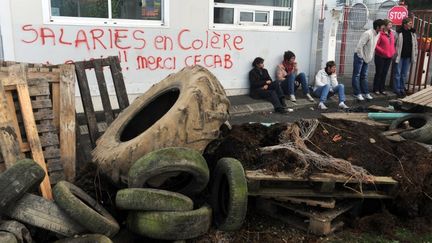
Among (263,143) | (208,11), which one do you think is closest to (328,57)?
(208,11)

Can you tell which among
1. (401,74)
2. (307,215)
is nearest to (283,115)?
(401,74)

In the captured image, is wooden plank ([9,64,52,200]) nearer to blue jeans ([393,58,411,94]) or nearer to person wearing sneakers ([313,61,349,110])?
person wearing sneakers ([313,61,349,110])

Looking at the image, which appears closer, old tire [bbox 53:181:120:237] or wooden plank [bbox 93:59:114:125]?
old tire [bbox 53:181:120:237]

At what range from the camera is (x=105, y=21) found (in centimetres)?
745

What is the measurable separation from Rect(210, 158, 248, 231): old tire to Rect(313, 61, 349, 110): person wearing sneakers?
5700mm

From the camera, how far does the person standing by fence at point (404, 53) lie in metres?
10.2

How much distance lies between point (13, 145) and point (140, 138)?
1165mm

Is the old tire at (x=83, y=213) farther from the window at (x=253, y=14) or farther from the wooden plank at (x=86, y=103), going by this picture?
the window at (x=253, y=14)

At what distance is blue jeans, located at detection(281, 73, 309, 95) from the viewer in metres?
9.16

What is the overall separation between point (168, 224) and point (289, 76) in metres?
6.42

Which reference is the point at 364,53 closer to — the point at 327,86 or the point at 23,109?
the point at 327,86

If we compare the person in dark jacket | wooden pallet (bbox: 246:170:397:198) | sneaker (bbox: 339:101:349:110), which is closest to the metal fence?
sneaker (bbox: 339:101:349:110)

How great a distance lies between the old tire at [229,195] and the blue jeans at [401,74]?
320 inches

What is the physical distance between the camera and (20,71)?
4.26 meters
